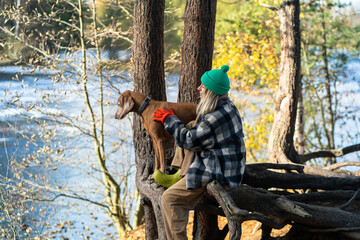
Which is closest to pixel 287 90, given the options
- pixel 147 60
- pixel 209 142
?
pixel 147 60

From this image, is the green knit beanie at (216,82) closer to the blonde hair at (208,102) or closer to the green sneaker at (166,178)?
the blonde hair at (208,102)

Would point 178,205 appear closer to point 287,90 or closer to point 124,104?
point 124,104

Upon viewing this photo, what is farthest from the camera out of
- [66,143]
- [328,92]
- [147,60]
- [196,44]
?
[328,92]

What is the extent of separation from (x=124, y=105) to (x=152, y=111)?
A: 0.85 feet

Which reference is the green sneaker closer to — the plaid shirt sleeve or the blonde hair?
the plaid shirt sleeve

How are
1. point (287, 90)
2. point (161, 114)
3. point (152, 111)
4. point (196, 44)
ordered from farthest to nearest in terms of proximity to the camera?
point (287, 90)
point (196, 44)
point (152, 111)
point (161, 114)

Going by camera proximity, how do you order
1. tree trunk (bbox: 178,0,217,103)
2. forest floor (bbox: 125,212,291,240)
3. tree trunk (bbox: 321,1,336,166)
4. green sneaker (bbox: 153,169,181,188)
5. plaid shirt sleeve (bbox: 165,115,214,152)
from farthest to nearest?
tree trunk (bbox: 321,1,336,166)
forest floor (bbox: 125,212,291,240)
tree trunk (bbox: 178,0,217,103)
green sneaker (bbox: 153,169,181,188)
plaid shirt sleeve (bbox: 165,115,214,152)

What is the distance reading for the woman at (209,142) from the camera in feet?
10.4

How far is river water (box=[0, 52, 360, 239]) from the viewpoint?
7.53 m

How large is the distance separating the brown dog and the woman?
6.1 inches

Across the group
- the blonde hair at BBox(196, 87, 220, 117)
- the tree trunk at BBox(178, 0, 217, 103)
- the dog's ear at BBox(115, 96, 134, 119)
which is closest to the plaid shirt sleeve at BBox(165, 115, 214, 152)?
the blonde hair at BBox(196, 87, 220, 117)

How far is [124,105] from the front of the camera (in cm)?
355

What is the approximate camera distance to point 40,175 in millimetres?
7980

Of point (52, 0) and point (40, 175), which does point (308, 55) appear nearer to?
point (52, 0)
